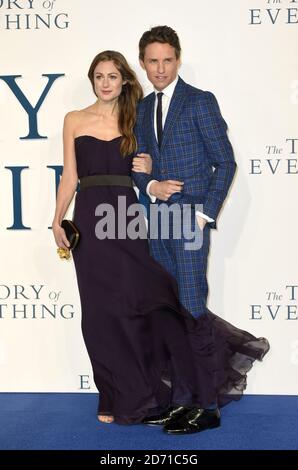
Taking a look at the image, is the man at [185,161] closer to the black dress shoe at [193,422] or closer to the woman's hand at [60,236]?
the black dress shoe at [193,422]

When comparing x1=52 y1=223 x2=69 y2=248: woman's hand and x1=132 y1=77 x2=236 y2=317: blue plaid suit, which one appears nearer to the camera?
x1=132 y1=77 x2=236 y2=317: blue plaid suit

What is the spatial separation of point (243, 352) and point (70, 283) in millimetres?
1113

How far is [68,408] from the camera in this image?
338 centimetres

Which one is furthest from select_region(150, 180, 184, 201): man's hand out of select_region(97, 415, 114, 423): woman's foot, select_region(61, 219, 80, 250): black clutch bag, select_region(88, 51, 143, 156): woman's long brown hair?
select_region(97, 415, 114, 423): woman's foot

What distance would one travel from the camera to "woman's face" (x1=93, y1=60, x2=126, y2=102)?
9.75 ft

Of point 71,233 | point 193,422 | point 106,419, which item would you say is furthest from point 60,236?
point 193,422

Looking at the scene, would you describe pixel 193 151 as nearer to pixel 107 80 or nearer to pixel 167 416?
pixel 107 80

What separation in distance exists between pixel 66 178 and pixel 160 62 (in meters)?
0.78

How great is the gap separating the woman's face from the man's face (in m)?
0.17

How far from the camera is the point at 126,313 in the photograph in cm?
304

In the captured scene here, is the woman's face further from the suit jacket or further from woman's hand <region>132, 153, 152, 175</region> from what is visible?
woman's hand <region>132, 153, 152, 175</region>

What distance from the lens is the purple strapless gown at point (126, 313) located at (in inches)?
118

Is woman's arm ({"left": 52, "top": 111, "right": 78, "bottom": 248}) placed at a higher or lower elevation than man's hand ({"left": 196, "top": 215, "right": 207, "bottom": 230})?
higher
